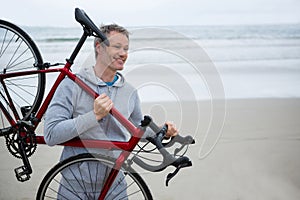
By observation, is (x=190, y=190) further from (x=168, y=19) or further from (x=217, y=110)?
(x=168, y=19)

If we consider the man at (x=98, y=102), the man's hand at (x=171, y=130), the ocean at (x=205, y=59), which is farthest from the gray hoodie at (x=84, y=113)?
the man's hand at (x=171, y=130)

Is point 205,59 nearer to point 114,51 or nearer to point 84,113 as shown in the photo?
point 114,51

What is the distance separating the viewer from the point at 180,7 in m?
18.4

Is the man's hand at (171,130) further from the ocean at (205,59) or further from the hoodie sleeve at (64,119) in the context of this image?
the hoodie sleeve at (64,119)

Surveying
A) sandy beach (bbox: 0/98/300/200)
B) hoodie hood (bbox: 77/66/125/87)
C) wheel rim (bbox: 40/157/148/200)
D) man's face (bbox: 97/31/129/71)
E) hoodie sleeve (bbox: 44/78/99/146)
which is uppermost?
sandy beach (bbox: 0/98/300/200)

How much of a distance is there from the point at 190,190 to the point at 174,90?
4.73 feet

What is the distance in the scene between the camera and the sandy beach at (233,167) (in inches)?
151

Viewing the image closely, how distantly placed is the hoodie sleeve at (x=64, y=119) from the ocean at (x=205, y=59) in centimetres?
18

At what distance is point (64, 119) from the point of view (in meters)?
2.41

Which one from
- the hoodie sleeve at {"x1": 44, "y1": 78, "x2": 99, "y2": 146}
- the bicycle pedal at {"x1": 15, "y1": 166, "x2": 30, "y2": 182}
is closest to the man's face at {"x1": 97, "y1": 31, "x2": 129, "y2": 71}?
the hoodie sleeve at {"x1": 44, "y1": 78, "x2": 99, "y2": 146}

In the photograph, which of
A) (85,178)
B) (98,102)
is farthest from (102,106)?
(85,178)

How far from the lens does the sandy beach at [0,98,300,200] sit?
382 centimetres

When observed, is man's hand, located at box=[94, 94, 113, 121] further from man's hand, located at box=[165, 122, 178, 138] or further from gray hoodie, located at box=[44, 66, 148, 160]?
man's hand, located at box=[165, 122, 178, 138]

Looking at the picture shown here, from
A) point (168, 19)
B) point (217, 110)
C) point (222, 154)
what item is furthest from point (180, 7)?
point (217, 110)
